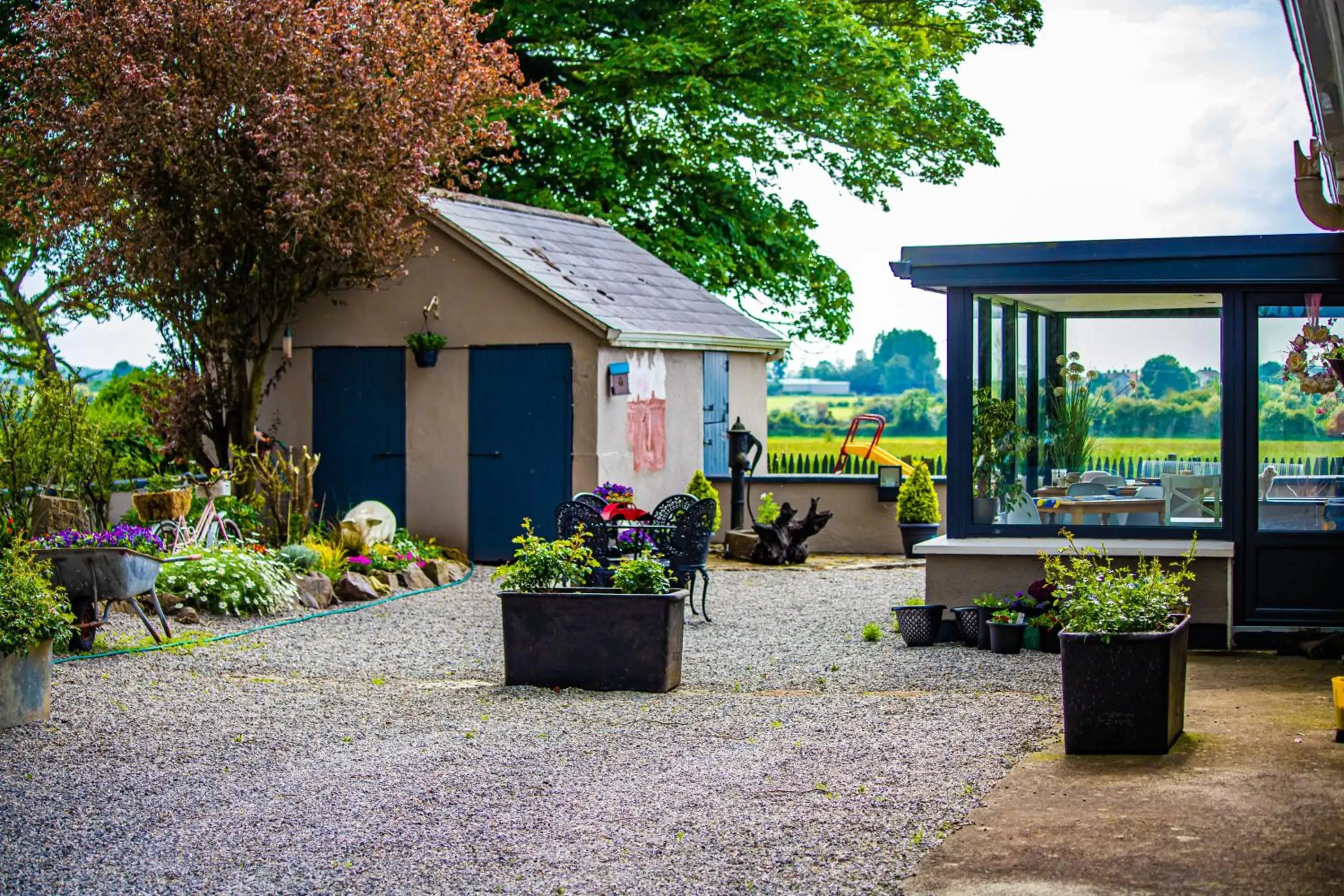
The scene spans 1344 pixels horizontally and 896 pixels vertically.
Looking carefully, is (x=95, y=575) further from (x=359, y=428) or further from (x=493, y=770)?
(x=359, y=428)

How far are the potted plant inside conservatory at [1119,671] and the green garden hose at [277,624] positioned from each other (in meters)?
6.07

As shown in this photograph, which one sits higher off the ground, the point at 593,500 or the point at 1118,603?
the point at 593,500

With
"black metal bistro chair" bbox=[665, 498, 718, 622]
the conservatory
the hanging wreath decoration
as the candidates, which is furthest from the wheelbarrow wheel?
the hanging wreath decoration

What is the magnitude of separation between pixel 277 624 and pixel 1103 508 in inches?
241

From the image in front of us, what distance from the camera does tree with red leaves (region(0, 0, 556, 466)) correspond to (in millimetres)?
14352

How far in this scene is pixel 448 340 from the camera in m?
16.0

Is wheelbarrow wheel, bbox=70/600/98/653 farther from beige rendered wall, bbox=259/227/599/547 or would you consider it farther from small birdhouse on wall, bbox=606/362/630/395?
small birdhouse on wall, bbox=606/362/630/395

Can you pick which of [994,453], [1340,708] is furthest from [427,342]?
[1340,708]

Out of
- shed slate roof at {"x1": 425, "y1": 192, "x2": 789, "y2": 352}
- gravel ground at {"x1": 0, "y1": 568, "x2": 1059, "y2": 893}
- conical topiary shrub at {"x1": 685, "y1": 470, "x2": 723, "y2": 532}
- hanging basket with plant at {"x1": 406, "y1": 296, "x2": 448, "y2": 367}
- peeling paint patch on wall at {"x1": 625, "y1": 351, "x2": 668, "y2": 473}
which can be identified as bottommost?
gravel ground at {"x1": 0, "y1": 568, "x2": 1059, "y2": 893}

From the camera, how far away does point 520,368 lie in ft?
51.5

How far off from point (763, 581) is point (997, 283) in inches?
198

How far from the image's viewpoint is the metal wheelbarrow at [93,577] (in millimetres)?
9578

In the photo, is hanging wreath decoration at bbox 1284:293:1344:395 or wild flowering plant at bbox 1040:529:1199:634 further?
hanging wreath decoration at bbox 1284:293:1344:395

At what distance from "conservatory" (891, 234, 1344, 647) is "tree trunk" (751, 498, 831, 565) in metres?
5.24
